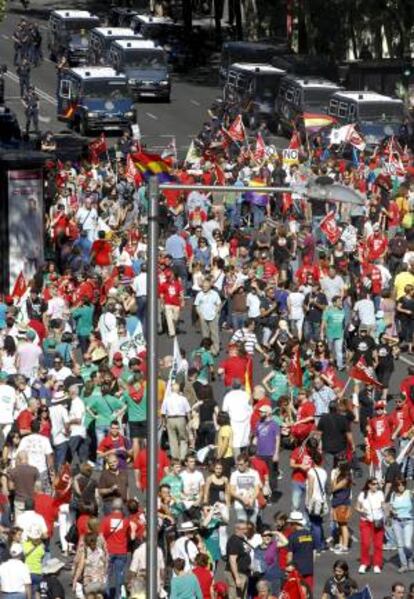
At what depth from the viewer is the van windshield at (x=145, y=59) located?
68.4 meters

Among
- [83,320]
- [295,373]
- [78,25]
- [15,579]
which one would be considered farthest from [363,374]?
[78,25]

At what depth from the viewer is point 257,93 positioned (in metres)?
62.3

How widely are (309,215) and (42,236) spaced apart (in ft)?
19.4

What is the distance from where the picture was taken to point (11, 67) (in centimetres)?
7750

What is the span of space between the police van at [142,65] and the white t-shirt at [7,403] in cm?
3805

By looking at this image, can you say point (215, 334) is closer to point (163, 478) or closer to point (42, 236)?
point (42, 236)

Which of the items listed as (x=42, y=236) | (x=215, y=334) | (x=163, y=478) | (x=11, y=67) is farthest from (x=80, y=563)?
(x=11, y=67)

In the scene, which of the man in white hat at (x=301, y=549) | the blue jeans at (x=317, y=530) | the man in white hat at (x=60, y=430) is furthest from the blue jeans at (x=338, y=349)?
the man in white hat at (x=301, y=549)

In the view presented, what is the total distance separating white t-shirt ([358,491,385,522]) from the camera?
2683 cm

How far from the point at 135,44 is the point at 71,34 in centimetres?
698

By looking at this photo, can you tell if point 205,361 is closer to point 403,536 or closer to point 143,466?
point 143,466

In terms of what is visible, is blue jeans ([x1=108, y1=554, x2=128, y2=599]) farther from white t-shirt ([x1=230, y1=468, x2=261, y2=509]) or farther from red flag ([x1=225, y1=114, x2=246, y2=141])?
red flag ([x1=225, y1=114, x2=246, y2=141])

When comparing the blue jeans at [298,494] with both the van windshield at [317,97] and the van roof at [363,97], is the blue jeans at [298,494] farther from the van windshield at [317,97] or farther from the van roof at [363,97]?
the van windshield at [317,97]

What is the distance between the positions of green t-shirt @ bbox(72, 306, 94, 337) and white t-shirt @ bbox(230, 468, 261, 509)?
8.92 metres
